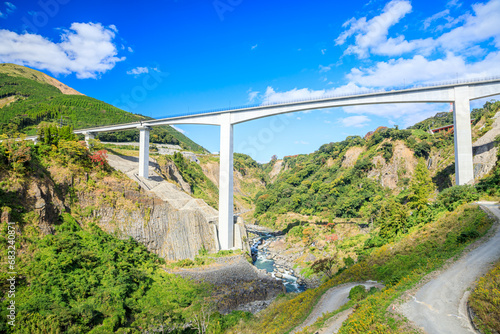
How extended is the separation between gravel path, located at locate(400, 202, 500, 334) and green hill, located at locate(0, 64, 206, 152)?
44684mm

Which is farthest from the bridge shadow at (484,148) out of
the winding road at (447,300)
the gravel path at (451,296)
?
the gravel path at (451,296)

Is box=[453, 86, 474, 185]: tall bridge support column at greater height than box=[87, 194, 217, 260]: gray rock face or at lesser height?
greater

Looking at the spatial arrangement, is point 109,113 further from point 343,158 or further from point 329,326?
point 329,326

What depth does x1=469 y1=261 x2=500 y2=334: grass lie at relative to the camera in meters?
5.12

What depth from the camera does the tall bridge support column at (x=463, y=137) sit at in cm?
1788

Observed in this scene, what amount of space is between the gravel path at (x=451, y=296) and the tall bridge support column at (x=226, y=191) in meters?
17.8

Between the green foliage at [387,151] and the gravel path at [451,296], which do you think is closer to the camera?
the gravel path at [451,296]

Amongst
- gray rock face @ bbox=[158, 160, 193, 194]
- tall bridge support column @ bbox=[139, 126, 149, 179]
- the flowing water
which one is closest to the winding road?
the flowing water

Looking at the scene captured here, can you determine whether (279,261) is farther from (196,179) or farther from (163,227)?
(196,179)

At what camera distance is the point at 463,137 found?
18.1 m

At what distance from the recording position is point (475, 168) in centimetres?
2116

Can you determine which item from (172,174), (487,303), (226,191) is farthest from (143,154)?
(487,303)

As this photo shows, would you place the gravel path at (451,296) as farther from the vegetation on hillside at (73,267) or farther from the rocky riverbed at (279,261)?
the rocky riverbed at (279,261)

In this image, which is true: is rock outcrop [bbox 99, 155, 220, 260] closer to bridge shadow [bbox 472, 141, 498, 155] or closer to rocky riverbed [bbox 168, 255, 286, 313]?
rocky riverbed [bbox 168, 255, 286, 313]
